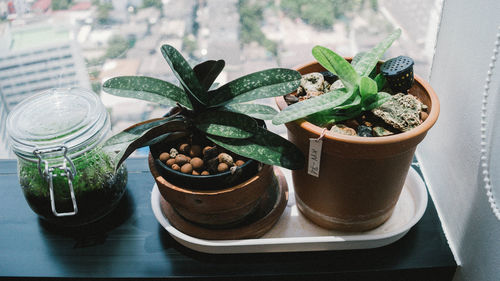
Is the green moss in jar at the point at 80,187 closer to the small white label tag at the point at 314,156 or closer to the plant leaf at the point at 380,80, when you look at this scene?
the small white label tag at the point at 314,156

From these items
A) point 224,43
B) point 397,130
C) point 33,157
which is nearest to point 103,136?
point 33,157

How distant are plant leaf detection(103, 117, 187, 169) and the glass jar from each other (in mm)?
37

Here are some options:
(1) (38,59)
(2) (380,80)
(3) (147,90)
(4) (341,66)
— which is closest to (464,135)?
(2) (380,80)

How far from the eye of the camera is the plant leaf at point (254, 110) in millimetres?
916

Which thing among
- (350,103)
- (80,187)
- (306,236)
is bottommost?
(306,236)

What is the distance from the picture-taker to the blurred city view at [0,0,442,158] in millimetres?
1254

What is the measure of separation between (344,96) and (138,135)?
0.44 meters

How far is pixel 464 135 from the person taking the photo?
0.93 meters

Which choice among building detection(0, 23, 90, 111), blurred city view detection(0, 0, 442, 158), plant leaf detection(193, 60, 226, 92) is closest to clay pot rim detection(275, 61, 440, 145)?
plant leaf detection(193, 60, 226, 92)

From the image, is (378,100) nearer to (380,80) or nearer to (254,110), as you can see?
(380,80)

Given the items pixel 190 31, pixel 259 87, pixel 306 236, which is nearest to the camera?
pixel 259 87

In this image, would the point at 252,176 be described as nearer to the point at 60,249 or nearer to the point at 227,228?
the point at 227,228

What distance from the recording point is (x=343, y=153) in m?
0.83

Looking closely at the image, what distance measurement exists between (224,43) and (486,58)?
707 mm
